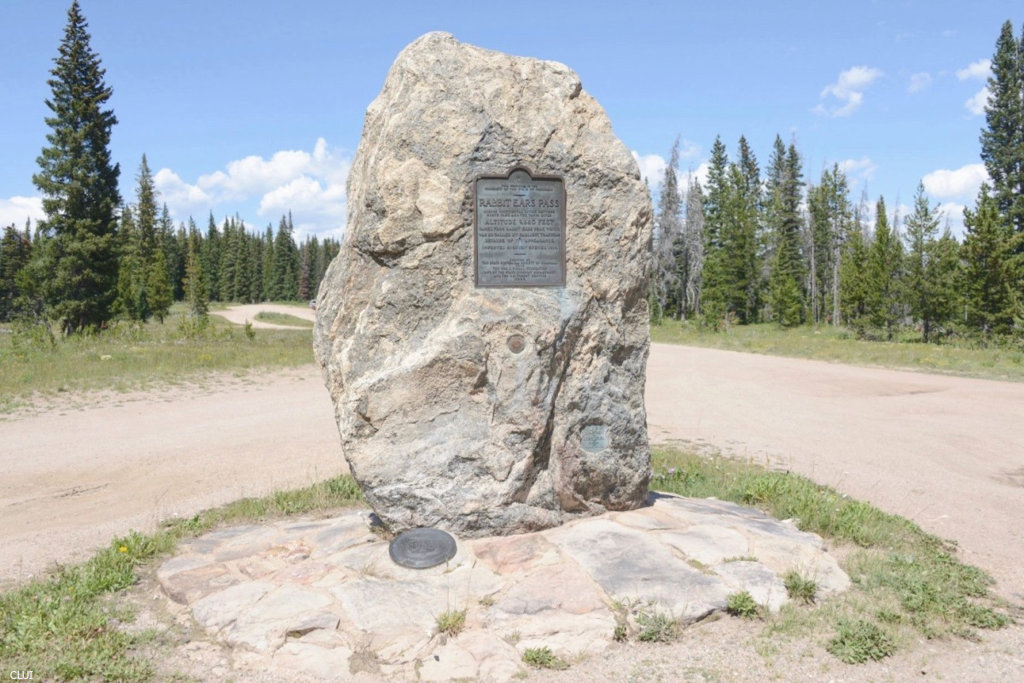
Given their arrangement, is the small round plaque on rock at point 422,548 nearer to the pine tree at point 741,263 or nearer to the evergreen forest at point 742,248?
the evergreen forest at point 742,248

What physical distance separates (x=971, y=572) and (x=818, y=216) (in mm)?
56075

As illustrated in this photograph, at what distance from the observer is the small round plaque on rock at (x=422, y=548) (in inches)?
185

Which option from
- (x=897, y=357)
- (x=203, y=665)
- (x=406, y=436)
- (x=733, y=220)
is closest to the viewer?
(x=203, y=665)

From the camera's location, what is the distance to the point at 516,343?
507 cm

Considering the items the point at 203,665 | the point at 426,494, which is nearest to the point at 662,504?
the point at 426,494

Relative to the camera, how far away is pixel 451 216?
5.05 m

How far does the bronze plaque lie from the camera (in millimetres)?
5141

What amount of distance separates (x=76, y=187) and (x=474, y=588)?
29035 millimetres

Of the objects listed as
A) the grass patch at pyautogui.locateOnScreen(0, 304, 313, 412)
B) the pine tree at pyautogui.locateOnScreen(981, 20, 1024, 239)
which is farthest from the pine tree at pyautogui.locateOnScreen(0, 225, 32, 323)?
the pine tree at pyautogui.locateOnScreen(981, 20, 1024, 239)

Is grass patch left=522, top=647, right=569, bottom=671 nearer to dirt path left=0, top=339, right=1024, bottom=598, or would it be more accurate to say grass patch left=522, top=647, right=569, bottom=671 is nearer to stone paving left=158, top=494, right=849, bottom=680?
stone paving left=158, top=494, right=849, bottom=680

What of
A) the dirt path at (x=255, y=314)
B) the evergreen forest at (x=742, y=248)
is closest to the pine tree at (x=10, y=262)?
the evergreen forest at (x=742, y=248)

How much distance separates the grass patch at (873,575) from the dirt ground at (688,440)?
18 centimetres

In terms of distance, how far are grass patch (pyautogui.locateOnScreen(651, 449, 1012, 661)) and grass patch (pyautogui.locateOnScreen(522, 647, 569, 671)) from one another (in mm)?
1295

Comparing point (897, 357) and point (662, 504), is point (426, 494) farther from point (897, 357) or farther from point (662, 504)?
point (897, 357)
